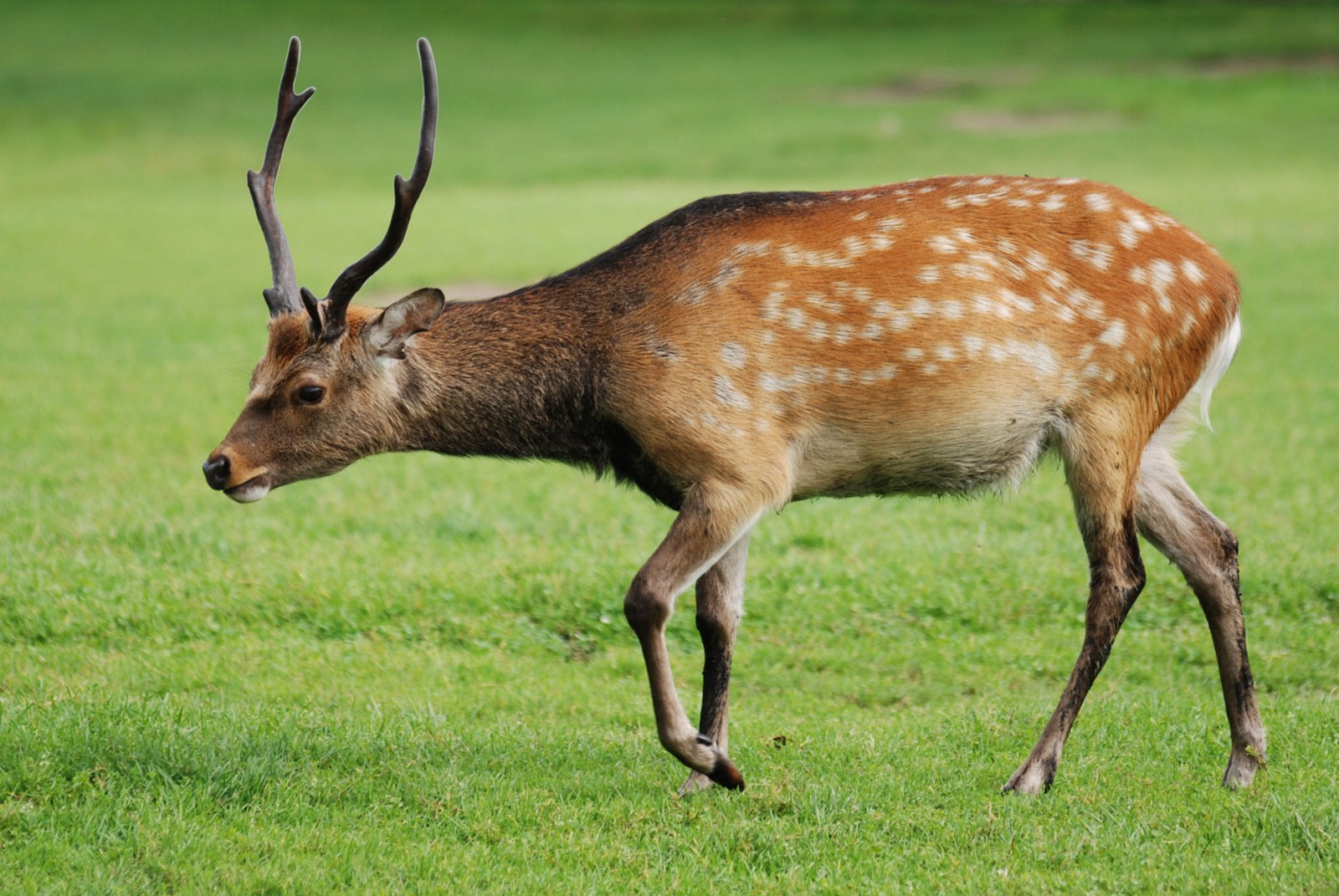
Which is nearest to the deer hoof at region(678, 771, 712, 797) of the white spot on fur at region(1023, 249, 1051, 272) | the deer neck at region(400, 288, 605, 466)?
the deer neck at region(400, 288, 605, 466)

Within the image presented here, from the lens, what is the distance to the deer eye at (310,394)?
5.12 metres

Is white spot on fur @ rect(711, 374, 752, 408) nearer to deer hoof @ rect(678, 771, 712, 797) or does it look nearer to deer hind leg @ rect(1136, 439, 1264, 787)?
deer hoof @ rect(678, 771, 712, 797)

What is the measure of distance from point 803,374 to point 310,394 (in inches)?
63.8

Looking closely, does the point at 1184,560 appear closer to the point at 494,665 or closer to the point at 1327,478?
the point at 494,665

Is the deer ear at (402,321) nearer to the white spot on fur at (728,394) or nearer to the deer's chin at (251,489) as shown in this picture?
the deer's chin at (251,489)

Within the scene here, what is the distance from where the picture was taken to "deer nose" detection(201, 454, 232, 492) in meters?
5.02

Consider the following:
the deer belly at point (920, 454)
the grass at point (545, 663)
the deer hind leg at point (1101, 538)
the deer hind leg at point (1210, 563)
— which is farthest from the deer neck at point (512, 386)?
the deer hind leg at point (1210, 563)

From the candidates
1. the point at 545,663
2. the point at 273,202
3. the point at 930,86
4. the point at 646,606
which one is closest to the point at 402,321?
the point at 273,202

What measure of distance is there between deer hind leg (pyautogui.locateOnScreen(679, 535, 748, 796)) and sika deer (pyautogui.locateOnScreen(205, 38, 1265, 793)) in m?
0.01

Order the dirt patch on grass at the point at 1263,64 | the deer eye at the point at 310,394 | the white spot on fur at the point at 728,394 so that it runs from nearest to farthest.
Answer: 1. the white spot on fur at the point at 728,394
2. the deer eye at the point at 310,394
3. the dirt patch on grass at the point at 1263,64

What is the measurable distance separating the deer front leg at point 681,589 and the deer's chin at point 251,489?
1.29 metres

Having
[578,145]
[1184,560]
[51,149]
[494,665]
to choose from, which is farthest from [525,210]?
[1184,560]

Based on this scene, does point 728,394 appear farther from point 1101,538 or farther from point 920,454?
point 1101,538

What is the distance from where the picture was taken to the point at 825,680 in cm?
635
